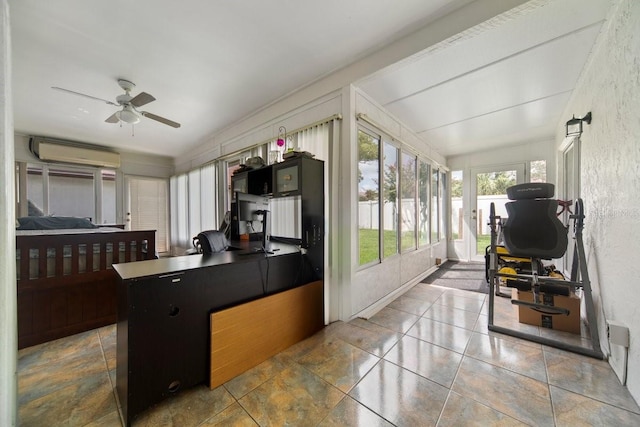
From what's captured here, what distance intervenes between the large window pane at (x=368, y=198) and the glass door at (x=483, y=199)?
11.8 ft

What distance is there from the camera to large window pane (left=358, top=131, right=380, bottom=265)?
2.70 meters

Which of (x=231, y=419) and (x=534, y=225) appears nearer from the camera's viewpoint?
(x=231, y=419)

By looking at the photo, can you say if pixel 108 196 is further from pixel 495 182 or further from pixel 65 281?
pixel 495 182

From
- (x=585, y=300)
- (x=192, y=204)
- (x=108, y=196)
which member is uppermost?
(x=108, y=196)

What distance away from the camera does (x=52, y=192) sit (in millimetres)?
4812

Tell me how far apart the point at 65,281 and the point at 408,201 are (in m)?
4.38

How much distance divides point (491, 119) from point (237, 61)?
3.65 metres

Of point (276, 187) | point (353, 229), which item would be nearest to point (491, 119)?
point (353, 229)

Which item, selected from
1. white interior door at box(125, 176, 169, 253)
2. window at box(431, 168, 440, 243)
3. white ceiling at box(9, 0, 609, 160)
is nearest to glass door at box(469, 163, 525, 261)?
window at box(431, 168, 440, 243)

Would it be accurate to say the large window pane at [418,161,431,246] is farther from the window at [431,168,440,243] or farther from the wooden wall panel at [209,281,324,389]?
the wooden wall panel at [209,281,324,389]

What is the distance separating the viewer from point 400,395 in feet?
4.81

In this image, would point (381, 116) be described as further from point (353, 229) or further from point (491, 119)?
point (491, 119)

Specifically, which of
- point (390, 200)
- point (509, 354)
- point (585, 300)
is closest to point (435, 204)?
point (390, 200)

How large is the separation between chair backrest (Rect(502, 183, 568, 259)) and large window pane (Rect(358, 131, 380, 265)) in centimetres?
135
